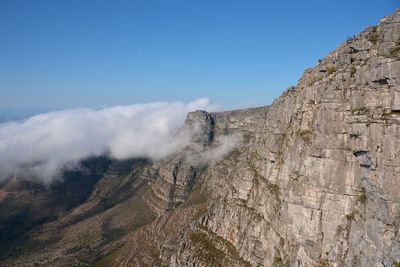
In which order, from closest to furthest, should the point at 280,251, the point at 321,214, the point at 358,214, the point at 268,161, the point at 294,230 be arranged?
the point at 358,214 → the point at 321,214 → the point at 294,230 → the point at 280,251 → the point at 268,161

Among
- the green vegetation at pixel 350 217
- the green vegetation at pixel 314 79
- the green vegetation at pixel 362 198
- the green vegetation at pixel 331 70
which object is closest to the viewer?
the green vegetation at pixel 362 198

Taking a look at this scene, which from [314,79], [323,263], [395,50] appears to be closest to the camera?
[395,50]

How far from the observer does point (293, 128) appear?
15962 centimetres

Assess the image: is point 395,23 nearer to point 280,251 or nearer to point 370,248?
point 370,248

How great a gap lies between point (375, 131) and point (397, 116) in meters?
6.48

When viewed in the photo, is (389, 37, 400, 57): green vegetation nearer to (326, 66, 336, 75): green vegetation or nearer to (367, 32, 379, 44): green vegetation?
(367, 32, 379, 44): green vegetation

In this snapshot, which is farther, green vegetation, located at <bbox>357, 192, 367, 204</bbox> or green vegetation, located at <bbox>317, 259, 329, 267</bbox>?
green vegetation, located at <bbox>317, 259, 329, 267</bbox>

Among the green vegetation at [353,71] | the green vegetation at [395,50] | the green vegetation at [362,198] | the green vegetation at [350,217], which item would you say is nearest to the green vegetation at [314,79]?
the green vegetation at [353,71]

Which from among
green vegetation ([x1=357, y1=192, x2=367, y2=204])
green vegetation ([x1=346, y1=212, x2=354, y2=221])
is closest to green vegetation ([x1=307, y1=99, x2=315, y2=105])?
green vegetation ([x1=357, y1=192, x2=367, y2=204])

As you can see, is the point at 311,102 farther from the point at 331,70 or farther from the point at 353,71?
the point at 353,71

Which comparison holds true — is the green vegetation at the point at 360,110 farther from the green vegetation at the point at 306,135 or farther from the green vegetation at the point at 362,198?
the green vegetation at the point at 306,135

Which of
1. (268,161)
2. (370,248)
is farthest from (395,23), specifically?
(268,161)

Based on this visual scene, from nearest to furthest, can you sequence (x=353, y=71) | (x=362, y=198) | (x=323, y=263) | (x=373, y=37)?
(x=362, y=198)
(x=323, y=263)
(x=353, y=71)
(x=373, y=37)

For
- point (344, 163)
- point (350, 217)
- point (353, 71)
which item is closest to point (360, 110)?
point (344, 163)
